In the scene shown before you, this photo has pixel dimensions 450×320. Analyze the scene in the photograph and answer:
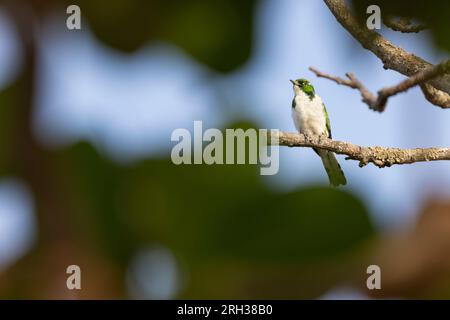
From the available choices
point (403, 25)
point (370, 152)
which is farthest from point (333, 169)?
point (403, 25)

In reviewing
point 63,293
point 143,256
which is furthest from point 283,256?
point 63,293

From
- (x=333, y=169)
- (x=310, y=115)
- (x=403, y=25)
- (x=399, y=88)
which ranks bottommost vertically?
(x=399, y=88)

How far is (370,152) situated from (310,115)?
75 cm

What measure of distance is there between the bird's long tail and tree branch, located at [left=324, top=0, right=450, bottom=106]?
0.75ft

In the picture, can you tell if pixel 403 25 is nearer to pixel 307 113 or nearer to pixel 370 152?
pixel 370 152

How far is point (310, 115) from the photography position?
195cm

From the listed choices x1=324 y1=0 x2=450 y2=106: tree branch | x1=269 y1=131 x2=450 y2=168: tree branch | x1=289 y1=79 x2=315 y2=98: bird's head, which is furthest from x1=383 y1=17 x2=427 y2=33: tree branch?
x1=289 y1=79 x2=315 y2=98: bird's head

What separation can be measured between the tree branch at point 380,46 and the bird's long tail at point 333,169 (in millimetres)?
227

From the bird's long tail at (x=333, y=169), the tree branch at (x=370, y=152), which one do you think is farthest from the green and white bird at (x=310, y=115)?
the tree branch at (x=370, y=152)

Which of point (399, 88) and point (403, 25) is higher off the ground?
point (403, 25)

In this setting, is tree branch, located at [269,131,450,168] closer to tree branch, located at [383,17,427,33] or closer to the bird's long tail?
the bird's long tail

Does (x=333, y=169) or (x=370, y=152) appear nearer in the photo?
(x=370, y=152)

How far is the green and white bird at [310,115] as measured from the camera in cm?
161

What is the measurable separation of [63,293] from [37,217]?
18 centimetres
